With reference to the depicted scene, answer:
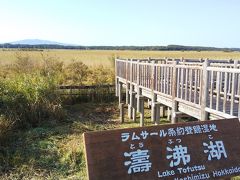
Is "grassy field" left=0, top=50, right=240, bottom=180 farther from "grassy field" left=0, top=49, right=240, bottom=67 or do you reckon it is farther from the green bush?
"grassy field" left=0, top=49, right=240, bottom=67

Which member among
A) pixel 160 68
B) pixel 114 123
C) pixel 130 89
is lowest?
pixel 114 123

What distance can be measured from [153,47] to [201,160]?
121079 mm

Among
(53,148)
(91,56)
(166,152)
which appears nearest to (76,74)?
(53,148)

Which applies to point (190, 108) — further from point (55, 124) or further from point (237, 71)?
point (55, 124)

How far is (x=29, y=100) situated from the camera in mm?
13180

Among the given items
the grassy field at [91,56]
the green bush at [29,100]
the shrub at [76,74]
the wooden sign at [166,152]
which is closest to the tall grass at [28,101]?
the green bush at [29,100]

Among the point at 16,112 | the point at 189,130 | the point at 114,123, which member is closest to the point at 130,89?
the point at 114,123

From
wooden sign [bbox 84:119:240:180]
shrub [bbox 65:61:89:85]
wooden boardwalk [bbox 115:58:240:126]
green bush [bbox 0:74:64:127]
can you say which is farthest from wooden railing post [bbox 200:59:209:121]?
shrub [bbox 65:61:89:85]

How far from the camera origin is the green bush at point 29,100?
12.5 meters

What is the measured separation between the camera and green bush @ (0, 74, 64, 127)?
12.5m

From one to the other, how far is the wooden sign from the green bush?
8.69m

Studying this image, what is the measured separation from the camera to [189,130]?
4.29 m

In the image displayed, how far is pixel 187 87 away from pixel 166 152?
408cm

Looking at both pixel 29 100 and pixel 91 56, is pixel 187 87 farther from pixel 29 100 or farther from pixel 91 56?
pixel 91 56
